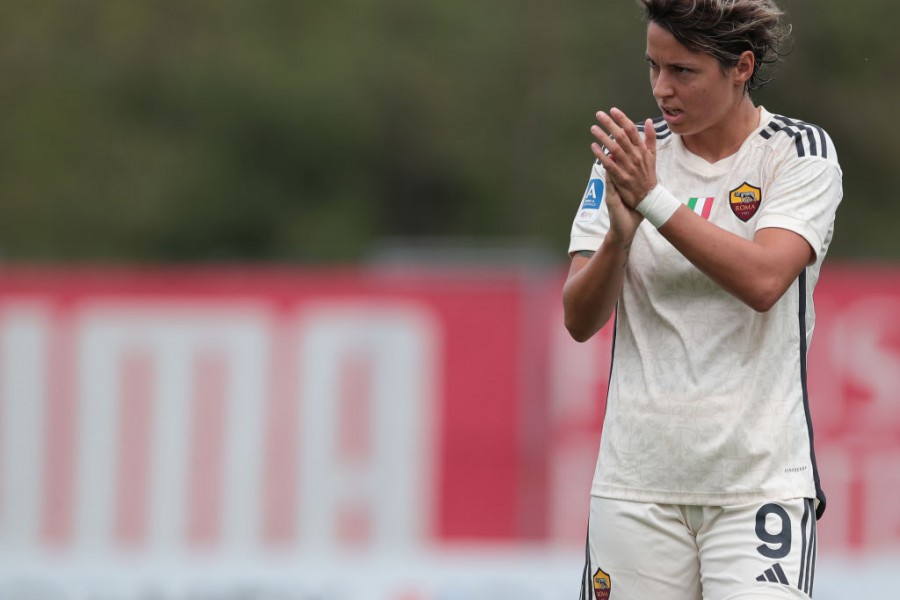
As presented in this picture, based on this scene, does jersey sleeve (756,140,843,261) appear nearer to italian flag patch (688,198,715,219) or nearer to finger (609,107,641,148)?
italian flag patch (688,198,715,219)

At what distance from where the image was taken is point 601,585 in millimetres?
3936

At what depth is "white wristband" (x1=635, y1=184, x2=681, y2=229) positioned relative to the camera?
366 centimetres

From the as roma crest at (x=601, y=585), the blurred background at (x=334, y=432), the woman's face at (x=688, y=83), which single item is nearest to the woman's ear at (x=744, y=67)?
Answer: the woman's face at (x=688, y=83)

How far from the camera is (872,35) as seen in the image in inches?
990

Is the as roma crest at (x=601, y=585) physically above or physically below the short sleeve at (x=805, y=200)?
below

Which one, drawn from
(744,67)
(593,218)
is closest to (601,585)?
(593,218)

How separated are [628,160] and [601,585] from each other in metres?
1.03

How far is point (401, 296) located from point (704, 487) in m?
6.52

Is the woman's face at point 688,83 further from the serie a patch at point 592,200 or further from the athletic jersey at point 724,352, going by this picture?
the serie a patch at point 592,200

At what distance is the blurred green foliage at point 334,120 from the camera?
24.3m

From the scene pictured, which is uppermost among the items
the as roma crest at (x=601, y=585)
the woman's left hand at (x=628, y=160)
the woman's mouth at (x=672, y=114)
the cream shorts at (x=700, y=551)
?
the woman's mouth at (x=672, y=114)

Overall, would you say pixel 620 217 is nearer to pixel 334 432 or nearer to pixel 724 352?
pixel 724 352

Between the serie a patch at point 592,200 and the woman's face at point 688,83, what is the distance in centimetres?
24

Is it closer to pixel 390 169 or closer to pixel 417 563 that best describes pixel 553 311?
pixel 417 563
